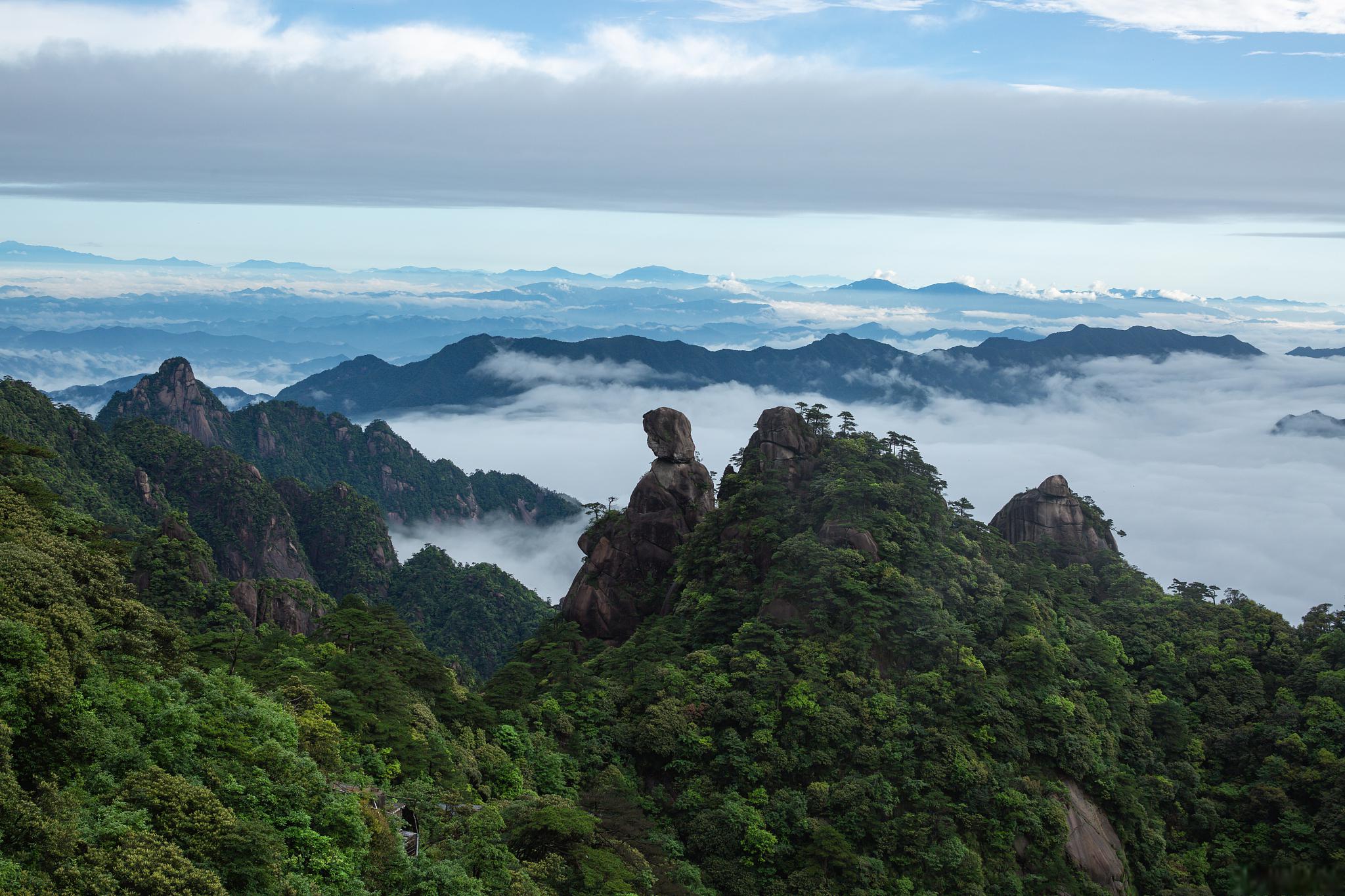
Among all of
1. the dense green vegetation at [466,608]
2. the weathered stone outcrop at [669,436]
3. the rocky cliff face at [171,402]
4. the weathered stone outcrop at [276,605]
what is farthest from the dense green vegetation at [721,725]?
the rocky cliff face at [171,402]

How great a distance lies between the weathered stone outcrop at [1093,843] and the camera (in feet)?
127

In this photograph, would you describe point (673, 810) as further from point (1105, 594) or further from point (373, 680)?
point (1105, 594)

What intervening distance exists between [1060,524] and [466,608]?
62037mm

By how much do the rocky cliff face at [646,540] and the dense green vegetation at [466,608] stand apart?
128ft

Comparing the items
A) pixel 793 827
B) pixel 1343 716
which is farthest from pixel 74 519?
pixel 1343 716

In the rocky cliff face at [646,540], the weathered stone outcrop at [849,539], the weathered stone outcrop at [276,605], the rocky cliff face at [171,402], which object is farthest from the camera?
the rocky cliff face at [171,402]

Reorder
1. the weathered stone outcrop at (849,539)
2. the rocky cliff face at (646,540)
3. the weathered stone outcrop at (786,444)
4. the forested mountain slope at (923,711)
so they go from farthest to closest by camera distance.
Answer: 1. the weathered stone outcrop at (786,444)
2. the rocky cliff face at (646,540)
3. the weathered stone outcrop at (849,539)
4. the forested mountain slope at (923,711)

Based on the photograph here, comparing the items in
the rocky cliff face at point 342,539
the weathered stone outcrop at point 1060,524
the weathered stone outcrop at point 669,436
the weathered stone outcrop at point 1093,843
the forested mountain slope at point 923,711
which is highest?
the weathered stone outcrop at point 669,436

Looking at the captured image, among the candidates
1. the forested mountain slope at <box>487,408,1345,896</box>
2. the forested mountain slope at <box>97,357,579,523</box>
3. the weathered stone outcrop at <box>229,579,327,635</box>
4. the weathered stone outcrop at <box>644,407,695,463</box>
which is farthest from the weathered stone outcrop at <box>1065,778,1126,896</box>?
the forested mountain slope at <box>97,357,579,523</box>

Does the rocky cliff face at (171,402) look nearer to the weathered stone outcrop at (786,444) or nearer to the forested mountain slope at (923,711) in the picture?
the forested mountain slope at (923,711)

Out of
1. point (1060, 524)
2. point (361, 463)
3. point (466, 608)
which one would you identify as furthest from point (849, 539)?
point (361, 463)

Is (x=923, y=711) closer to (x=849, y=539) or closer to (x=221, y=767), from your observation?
(x=849, y=539)

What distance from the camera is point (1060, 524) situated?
209 ft

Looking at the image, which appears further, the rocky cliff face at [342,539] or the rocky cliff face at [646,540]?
the rocky cliff face at [342,539]
